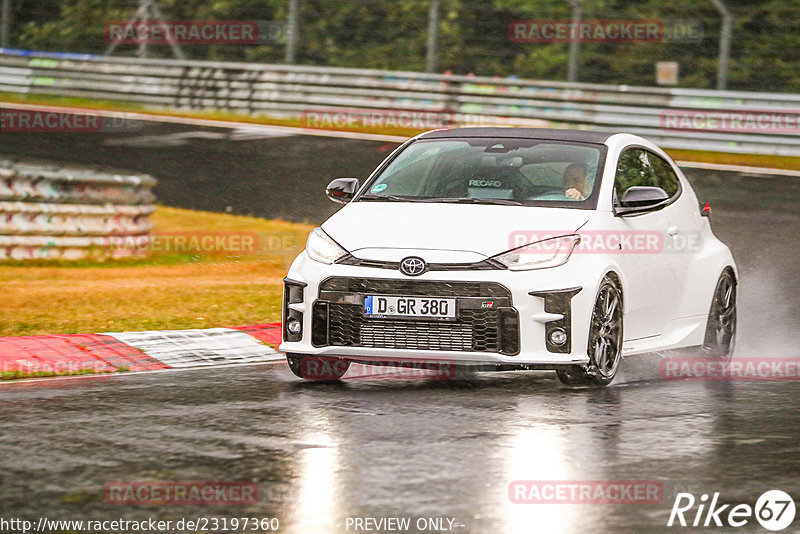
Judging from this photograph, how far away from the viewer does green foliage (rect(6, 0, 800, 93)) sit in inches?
1106

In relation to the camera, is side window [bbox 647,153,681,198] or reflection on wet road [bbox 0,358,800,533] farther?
side window [bbox 647,153,681,198]

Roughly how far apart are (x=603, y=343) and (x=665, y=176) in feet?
6.73

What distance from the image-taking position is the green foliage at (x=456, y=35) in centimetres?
2809

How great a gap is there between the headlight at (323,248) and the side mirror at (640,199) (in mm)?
1811

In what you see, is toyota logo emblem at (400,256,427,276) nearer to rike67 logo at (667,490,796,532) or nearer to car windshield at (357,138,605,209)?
car windshield at (357,138,605,209)

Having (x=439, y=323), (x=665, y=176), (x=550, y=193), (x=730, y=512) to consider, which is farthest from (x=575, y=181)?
(x=730, y=512)

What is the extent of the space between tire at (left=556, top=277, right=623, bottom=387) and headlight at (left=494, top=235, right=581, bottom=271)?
1.06 ft

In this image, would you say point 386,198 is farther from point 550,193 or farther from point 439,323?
point 439,323

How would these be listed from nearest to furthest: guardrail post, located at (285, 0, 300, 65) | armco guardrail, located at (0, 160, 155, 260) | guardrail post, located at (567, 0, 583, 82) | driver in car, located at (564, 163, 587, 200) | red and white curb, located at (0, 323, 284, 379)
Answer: driver in car, located at (564, 163, 587, 200) → red and white curb, located at (0, 323, 284, 379) → armco guardrail, located at (0, 160, 155, 260) → guardrail post, located at (567, 0, 583, 82) → guardrail post, located at (285, 0, 300, 65)

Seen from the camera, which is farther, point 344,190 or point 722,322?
point 722,322

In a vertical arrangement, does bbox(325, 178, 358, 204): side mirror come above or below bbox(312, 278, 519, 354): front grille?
above

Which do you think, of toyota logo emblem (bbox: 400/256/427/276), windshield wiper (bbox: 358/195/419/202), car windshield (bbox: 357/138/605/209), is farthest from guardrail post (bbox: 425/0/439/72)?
toyota logo emblem (bbox: 400/256/427/276)

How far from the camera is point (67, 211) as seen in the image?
15453mm

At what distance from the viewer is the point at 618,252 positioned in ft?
29.9
